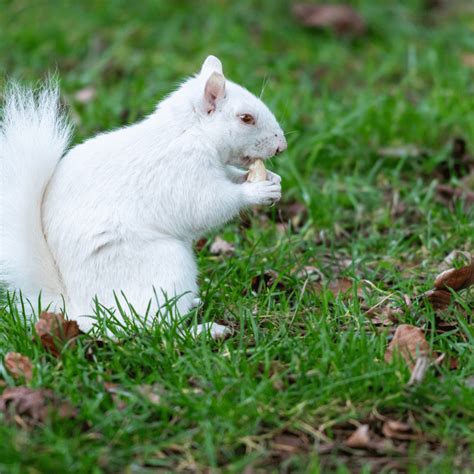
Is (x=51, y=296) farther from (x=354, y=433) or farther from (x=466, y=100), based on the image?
(x=466, y=100)

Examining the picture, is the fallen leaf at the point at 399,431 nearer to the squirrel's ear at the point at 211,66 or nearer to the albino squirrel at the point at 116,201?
the albino squirrel at the point at 116,201

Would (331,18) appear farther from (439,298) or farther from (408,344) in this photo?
(408,344)

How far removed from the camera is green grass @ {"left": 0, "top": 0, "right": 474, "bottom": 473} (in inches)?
99.5

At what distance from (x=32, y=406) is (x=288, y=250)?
153cm

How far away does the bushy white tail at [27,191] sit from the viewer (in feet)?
10.2

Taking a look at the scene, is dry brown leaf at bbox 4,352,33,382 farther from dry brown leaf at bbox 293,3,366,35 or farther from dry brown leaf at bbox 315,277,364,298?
dry brown leaf at bbox 293,3,366,35

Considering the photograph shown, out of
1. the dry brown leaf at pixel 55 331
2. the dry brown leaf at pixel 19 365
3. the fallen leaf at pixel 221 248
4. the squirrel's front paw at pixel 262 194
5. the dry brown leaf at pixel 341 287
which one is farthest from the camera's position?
the fallen leaf at pixel 221 248

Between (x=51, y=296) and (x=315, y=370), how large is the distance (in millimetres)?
976

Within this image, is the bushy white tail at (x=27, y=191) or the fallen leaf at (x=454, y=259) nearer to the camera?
the bushy white tail at (x=27, y=191)

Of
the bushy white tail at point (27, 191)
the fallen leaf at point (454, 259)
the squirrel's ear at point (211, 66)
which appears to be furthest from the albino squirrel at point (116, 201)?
the fallen leaf at point (454, 259)

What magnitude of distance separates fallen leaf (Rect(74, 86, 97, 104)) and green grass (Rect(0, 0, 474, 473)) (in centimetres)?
7

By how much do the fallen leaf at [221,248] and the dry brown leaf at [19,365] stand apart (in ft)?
4.11

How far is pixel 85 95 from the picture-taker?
216 inches

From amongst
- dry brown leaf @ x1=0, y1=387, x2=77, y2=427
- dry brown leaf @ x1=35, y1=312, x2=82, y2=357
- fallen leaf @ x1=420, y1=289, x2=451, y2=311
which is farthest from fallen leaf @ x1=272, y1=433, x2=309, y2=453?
fallen leaf @ x1=420, y1=289, x2=451, y2=311
